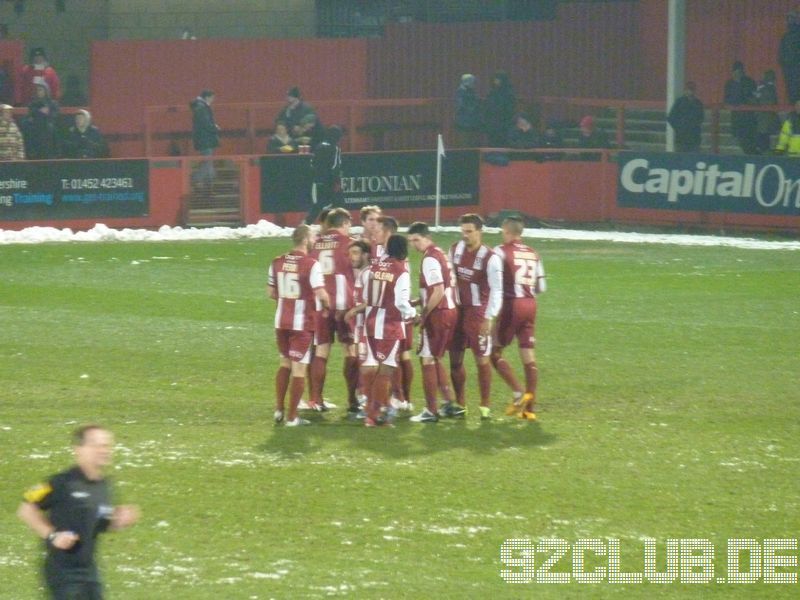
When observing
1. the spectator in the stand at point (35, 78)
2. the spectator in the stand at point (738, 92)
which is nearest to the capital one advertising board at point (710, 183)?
the spectator in the stand at point (738, 92)

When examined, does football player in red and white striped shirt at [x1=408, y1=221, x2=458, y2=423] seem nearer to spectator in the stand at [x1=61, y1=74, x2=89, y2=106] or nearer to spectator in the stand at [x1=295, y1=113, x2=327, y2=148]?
spectator in the stand at [x1=295, y1=113, x2=327, y2=148]

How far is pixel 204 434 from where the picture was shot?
42.4 feet

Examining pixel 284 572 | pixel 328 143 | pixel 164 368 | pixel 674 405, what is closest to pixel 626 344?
pixel 674 405

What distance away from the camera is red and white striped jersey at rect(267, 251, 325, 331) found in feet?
42.8

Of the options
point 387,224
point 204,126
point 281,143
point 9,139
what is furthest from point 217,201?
point 387,224

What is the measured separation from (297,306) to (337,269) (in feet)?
3.06

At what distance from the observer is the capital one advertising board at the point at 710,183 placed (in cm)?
2762

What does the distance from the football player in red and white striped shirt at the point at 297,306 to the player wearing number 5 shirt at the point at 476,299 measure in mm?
1308

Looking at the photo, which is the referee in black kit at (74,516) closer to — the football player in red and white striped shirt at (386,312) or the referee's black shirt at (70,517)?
the referee's black shirt at (70,517)

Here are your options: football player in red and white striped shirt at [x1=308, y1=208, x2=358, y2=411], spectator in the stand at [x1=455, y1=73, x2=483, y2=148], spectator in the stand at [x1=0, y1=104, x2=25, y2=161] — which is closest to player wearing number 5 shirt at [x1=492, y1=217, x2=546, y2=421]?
football player in red and white striped shirt at [x1=308, y1=208, x2=358, y2=411]

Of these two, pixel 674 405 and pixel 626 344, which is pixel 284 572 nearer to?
pixel 674 405

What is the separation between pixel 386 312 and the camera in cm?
1307

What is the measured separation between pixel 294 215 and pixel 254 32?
33.0 ft

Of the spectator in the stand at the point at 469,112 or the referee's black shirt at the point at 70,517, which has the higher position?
the spectator in the stand at the point at 469,112
